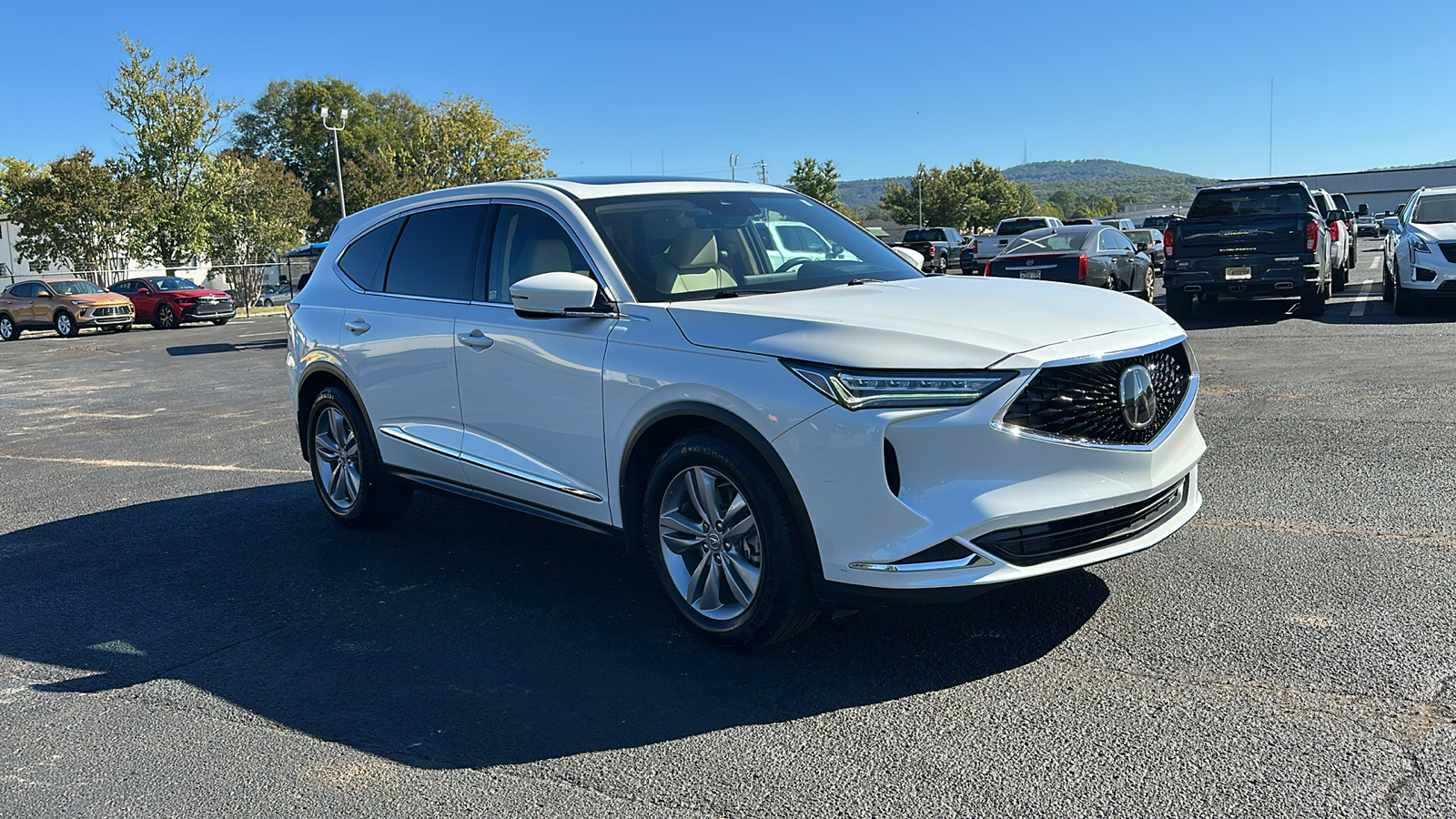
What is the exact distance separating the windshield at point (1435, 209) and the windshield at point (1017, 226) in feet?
61.7

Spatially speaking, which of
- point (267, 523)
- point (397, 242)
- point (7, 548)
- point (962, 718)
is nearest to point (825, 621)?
point (962, 718)

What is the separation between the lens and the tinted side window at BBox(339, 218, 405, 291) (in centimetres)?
619

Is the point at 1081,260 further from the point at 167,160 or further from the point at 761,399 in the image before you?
the point at 167,160

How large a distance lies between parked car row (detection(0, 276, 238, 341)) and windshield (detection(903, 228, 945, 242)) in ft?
105

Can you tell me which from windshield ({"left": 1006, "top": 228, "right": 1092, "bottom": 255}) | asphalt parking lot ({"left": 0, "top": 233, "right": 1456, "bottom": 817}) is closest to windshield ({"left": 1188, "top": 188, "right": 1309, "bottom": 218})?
windshield ({"left": 1006, "top": 228, "right": 1092, "bottom": 255})

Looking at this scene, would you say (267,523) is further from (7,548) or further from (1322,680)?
(1322,680)

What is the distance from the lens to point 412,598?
5.23m

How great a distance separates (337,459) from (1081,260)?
1241cm

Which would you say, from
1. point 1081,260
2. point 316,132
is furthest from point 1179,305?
point 316,132

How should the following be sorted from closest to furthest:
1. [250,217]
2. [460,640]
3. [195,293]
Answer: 1. [460,640]
2. [195,293]
3. [250,217]

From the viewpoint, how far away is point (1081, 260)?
16.4 metres

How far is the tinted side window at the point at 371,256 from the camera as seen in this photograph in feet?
20.3

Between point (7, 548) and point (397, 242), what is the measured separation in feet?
9.70

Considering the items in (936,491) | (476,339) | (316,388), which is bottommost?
(936,491)
